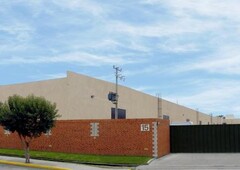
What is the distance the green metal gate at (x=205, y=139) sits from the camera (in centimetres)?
3462

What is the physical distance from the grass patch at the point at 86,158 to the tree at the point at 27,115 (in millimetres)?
2808

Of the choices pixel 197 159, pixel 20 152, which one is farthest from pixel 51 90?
pixel 197 159

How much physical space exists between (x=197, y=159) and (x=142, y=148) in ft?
12.4

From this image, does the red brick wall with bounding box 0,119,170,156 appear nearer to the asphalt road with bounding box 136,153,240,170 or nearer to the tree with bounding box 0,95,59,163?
the asphalt road with bounding box 136,153,240,170

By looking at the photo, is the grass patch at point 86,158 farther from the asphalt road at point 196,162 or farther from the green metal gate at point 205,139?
the green metal gate at point 205,139

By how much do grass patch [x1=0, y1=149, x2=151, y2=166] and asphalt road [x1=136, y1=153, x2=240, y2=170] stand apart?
3.74 feet

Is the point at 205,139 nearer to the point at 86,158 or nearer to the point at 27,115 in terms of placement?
the point at 86,158

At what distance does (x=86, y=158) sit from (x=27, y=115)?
5.06 metres

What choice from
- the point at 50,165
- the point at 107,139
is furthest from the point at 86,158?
the point at 50,165

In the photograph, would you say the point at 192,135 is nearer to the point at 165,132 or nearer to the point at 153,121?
the point at 165,132

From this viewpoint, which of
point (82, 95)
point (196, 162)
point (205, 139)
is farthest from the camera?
point (82, 95)

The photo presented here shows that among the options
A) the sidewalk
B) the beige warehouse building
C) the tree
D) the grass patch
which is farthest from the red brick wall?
the beige warehouse building

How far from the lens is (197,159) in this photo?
3039 cm

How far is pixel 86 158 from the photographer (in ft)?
101
